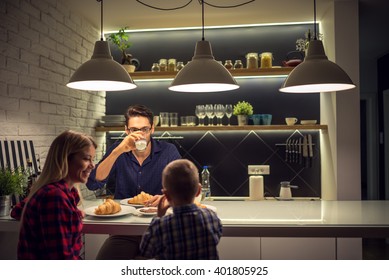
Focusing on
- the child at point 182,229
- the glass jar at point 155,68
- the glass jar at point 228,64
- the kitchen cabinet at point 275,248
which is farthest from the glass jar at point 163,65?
the child at point 182,229

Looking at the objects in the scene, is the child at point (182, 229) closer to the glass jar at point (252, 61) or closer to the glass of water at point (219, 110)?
the glass of water at point (219, 110)

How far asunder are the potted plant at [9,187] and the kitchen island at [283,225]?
0.09 metres

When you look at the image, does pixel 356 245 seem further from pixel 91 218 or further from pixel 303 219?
pixel 91 218

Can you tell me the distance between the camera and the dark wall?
4.01m

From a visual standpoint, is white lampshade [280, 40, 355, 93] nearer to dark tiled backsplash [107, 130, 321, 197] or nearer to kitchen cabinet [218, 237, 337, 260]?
kitchen cabinet [218, 237, 337, 260]

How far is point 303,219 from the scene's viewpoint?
1856mm

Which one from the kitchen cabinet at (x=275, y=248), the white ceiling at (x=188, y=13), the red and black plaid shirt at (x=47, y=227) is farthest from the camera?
the white ceiling at (x=188, y=13)

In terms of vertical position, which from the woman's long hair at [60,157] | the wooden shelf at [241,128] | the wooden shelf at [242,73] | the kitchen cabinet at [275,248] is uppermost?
the wooden shelf at [242,73]

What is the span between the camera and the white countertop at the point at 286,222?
1.72 metres

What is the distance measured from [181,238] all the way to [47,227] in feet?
1.46

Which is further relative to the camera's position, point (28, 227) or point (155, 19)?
point (155, 19)
